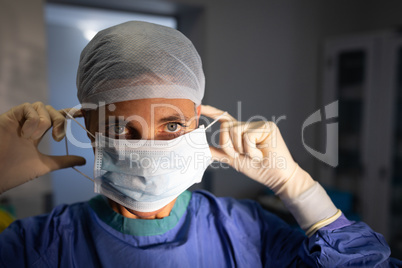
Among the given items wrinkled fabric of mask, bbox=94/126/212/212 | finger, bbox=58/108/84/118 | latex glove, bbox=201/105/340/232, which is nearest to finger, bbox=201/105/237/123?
latex glove, bbox=201/105/340/232

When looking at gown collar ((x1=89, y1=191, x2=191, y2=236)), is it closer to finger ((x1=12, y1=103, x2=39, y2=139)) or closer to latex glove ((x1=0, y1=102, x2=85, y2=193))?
latex glove ((x1=0, y1=102, x2=85, y2=193))

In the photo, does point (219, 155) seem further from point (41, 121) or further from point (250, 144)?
point (41, 121)

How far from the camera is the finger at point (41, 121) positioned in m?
0.79

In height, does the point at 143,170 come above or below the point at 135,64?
below

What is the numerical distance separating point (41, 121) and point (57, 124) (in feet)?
0.14

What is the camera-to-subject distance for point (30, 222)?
2.81 feet

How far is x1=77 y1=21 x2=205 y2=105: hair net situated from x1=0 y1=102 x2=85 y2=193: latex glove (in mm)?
120

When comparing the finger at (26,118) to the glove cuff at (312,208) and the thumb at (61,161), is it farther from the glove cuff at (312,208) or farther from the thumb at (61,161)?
the glove cuff at (312,208)

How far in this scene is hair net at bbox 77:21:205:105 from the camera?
0.77 meters

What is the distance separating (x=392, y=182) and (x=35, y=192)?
9.61 ft

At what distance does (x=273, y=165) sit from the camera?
93 cm

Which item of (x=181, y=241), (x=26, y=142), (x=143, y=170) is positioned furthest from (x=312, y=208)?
(x=26, y=142)

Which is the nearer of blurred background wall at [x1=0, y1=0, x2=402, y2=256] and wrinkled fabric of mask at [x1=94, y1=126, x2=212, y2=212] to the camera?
wrinkled fabric of mask at [x1=94, y1=126, x2=212, y2=212]

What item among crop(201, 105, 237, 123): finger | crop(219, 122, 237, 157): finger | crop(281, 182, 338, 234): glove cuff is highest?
crop(201, 105, 237, 123): finger
